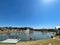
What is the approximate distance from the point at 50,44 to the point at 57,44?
1.30 meters

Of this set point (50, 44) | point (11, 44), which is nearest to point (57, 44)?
point (50, 44)

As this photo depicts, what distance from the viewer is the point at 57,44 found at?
22828 mm

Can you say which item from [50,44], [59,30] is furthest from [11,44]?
[59,30]

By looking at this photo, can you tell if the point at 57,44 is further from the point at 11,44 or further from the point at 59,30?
the point at 59,30

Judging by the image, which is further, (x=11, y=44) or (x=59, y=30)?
(x=59, y=30)

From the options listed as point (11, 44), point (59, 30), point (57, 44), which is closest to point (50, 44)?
point (57, 44)

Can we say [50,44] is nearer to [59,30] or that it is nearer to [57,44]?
[57,44]

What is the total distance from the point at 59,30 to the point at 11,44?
2538cm

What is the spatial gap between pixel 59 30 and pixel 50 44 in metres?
23.4

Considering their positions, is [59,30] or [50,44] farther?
[59,30]

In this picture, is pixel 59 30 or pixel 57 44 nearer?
pixel 57 44

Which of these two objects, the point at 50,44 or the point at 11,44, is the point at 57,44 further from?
the point at 11,44

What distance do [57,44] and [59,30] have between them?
75.5 ft

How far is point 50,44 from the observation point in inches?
896
